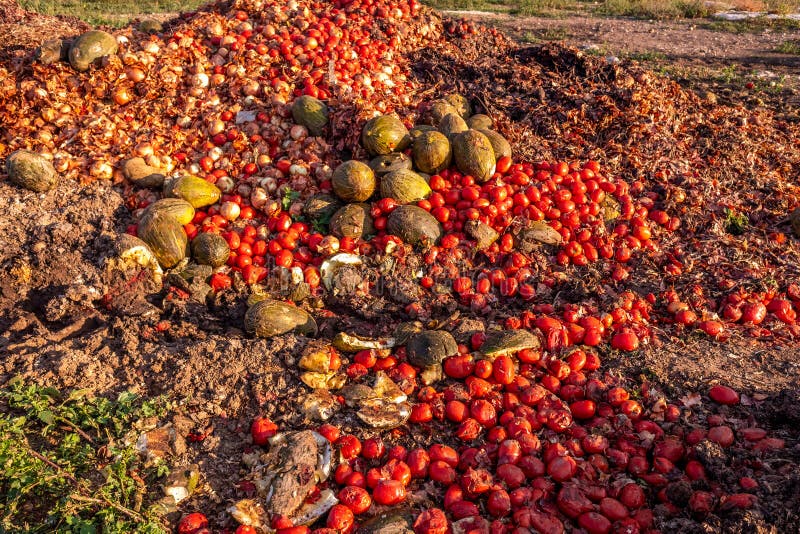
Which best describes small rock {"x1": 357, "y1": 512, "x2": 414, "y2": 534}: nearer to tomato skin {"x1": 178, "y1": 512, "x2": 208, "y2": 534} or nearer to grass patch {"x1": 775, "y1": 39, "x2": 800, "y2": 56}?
tomato skin {"x1": 178, "y1": 512, "x2": 208, "y2": 534}

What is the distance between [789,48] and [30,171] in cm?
1723

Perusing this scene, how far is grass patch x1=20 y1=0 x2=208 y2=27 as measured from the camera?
1572 cm

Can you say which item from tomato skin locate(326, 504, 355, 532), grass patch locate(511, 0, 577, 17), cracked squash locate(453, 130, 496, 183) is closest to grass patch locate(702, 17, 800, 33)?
grass patch locate(511, 0, 577, 17)

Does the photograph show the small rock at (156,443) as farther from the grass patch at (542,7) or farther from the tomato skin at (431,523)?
the grass patch at (542,7)

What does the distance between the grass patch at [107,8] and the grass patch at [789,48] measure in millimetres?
17967

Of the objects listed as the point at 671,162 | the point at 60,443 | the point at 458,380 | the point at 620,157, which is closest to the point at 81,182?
the point at 60,443

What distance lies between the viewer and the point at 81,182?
6.60 metres

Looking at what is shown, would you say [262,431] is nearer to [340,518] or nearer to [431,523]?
[340,518]

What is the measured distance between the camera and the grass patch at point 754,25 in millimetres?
15871

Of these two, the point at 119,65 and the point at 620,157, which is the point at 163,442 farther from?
the point at 620,157

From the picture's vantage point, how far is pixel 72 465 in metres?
3.46

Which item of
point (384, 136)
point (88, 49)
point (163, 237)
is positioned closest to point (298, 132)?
point (384, 136)

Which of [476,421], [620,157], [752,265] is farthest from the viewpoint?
[620,157]

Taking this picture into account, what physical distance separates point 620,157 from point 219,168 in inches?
219
